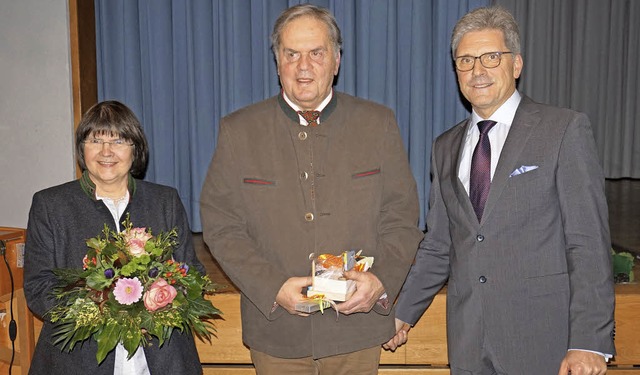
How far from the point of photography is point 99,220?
2.25m

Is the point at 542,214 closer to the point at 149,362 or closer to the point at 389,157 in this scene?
the point at 389,157

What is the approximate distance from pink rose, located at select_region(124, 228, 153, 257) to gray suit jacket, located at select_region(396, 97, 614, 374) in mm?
978

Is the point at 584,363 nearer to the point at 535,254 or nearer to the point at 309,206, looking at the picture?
the point at 535,254

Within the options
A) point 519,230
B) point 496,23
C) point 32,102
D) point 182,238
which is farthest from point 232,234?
point 32,102

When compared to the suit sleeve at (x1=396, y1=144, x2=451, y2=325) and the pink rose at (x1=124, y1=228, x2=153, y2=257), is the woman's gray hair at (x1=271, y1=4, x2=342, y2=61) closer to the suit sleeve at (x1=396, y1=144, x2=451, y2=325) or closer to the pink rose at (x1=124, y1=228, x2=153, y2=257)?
the suit sleeve at (x1=396, y1=144, x2=451, y2=325)

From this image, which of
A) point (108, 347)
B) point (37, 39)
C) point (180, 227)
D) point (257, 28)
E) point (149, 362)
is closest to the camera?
point (108, 347)

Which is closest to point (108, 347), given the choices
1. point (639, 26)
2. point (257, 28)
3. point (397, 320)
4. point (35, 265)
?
point (35, 265)

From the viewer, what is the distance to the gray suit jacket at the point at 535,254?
1.92 m

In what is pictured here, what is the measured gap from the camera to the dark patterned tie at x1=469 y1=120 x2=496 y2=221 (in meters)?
2.08

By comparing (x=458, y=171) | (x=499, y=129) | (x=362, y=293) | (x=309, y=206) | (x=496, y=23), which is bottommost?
(x=362, y=293)

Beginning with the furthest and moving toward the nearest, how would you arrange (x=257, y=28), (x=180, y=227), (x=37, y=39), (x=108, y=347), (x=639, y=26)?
(x=639, y=26)
(x=257, y=28)
(x=37, y=39)
(x=180, y=227)
(x=108, y=347)

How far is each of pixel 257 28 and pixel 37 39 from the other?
1.44 m

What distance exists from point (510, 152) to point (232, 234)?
0.92m

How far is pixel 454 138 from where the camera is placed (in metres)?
2.29
